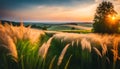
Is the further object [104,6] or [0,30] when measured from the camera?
[104,6]

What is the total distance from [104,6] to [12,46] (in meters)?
25.7

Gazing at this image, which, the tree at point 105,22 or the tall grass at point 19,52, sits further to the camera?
the tree at point 105,22

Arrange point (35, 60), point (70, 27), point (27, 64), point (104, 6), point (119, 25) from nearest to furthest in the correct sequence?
1. point (27, 64)
2. point (35, 60)
3. point (119, 25)
4. point (104, 6)
5. point (70, 27)

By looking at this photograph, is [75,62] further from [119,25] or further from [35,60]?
[119,25]

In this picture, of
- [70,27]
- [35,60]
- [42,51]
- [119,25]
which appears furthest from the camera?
[70,27]

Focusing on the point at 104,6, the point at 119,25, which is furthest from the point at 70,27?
the point at 119,25

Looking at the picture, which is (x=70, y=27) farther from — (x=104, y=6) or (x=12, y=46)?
(x=12, y=46)

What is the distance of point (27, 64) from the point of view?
321cm

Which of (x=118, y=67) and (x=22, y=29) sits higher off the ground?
(x=22, y=29)

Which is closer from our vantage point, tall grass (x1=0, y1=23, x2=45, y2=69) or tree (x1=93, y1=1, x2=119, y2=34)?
tall grass (x1=0, y1=23, x2=45, y2=69)

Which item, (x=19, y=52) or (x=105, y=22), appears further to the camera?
(x=105, y=22)

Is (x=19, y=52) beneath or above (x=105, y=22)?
above

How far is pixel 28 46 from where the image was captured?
408 centimetres

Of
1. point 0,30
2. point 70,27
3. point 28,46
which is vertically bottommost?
point 70,27
